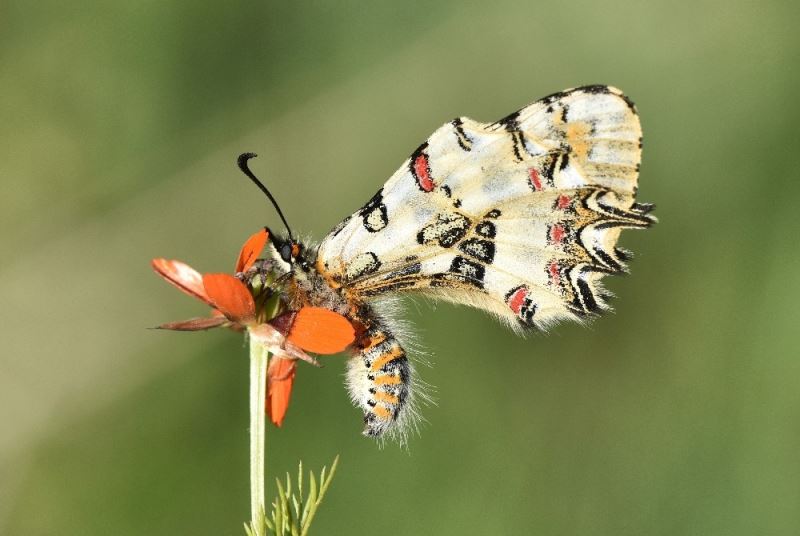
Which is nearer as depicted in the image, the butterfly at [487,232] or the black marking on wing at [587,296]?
the butterfly at [487,232]

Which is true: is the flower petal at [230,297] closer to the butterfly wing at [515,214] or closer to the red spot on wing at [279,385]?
the red spot on wing at [279,385]

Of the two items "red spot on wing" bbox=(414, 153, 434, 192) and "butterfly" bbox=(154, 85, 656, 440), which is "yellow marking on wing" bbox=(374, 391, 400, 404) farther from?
"red spot on wing" bbox=(414, 153, 434, 192)

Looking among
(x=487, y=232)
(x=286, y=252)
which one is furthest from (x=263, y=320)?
(x=487, y=232)

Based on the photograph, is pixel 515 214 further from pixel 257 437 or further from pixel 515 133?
pixel 257 437

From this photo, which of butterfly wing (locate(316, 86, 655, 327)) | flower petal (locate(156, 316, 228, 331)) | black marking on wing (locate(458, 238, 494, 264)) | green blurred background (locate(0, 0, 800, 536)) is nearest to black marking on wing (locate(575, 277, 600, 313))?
butterfly wing (locate(316, 86, 655, 327))

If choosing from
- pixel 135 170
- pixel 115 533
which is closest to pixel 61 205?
pixel 135 170

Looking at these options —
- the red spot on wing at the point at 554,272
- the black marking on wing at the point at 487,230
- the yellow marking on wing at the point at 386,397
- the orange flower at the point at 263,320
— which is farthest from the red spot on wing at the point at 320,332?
the red spot on wing at the point at 554,272

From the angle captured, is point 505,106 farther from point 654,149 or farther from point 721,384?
point 721,384

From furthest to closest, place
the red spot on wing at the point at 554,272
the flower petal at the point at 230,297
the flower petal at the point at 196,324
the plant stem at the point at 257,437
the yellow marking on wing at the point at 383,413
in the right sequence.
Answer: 1. the red spot on wing at the point at 554,272
2. the yellow marking on wing at the point at 383,413
3. the flower petal at the point at 230,297
4. the flower petal at the point at 196,324
5. the plant stem at the point at 257,437
